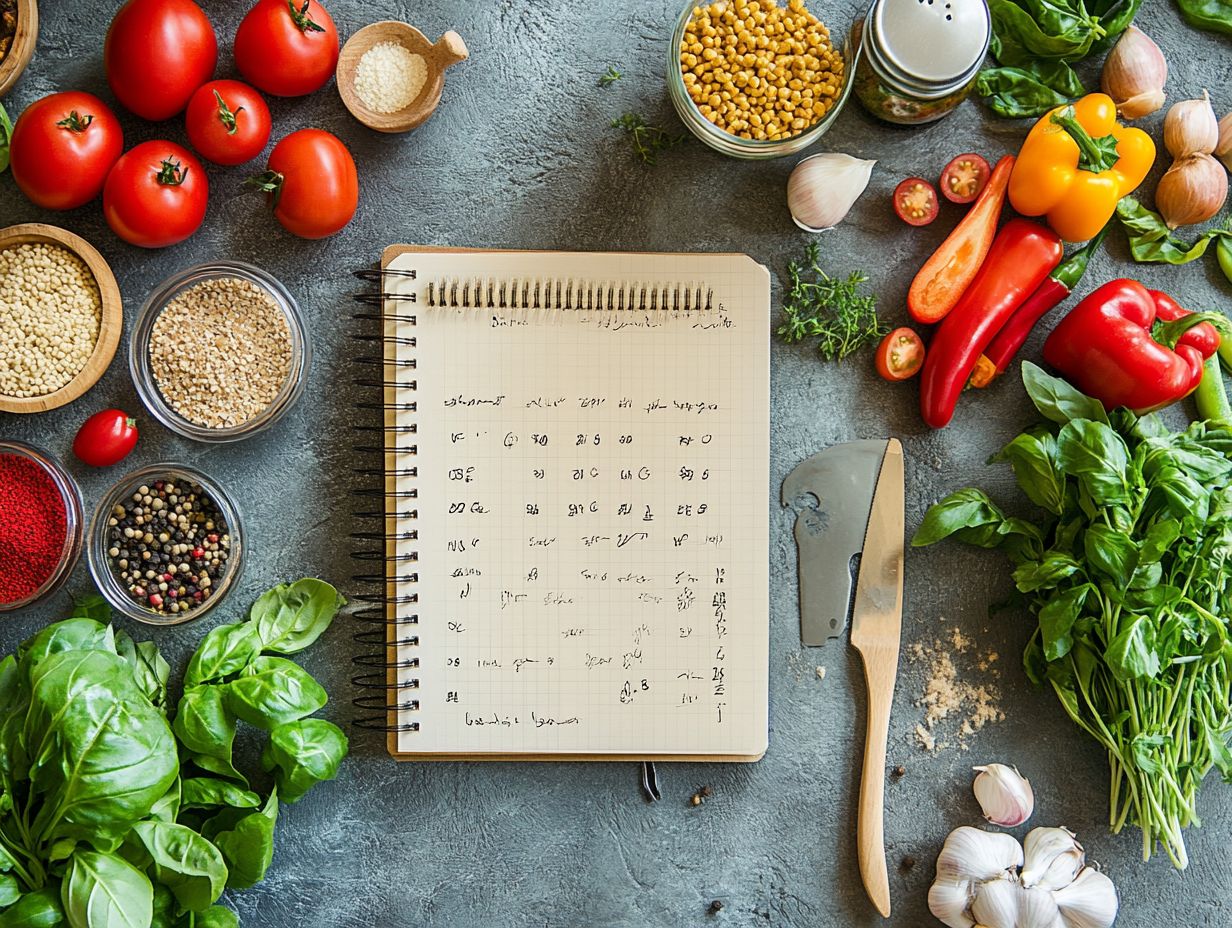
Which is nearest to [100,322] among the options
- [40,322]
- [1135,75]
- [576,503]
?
[40,322]

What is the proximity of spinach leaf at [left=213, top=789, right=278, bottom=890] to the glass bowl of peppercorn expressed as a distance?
275 millimetres

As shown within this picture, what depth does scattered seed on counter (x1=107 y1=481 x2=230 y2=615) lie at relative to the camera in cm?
122

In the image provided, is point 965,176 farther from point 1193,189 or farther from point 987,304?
point 1193,189

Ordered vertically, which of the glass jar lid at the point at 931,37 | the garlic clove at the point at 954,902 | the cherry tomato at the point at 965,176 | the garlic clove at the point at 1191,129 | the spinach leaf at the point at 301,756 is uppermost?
the glass jar lid at the point at 931,37

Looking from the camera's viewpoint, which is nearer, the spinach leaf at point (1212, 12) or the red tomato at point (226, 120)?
the red tomato at point (226, 120)

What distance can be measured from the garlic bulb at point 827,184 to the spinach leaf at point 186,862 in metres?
1.09

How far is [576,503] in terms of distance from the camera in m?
1.27

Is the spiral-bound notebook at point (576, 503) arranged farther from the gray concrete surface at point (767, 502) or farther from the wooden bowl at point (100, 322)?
the wooden bowl at point (100, 322)

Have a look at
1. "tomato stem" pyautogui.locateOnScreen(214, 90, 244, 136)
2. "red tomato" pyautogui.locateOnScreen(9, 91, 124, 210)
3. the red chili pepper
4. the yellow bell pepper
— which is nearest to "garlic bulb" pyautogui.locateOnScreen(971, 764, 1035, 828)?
the red chili pepper

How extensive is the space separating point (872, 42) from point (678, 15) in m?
0.28

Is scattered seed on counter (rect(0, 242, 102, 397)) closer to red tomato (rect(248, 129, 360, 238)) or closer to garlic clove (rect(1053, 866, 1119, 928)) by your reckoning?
red tomato (rect(248, 129, 360, 238))

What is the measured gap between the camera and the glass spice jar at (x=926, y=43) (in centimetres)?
117

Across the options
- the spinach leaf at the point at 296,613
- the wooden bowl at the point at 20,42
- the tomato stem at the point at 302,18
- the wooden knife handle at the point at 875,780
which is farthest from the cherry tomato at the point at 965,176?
the wooden bowl at the point at 20,42

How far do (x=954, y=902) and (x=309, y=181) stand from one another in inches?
49.9
